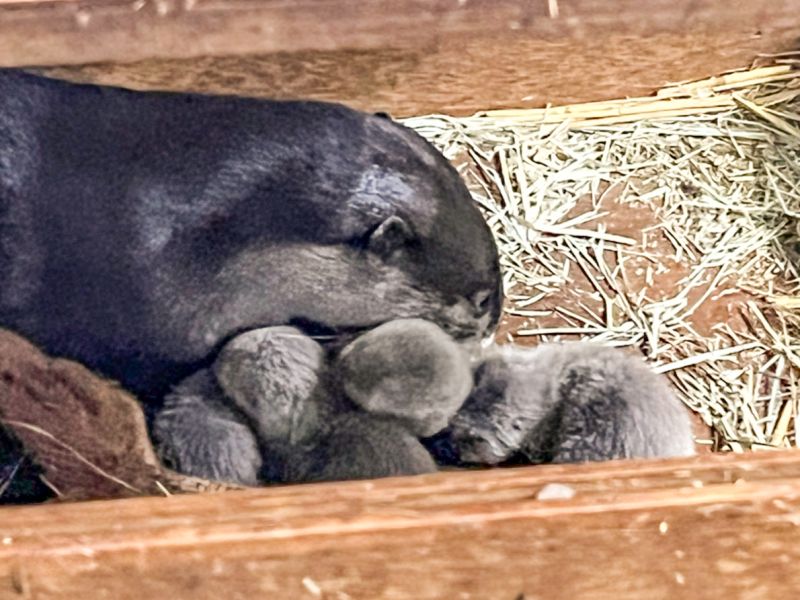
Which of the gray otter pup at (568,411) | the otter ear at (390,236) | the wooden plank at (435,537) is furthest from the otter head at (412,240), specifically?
the wooden plank at (435,537)

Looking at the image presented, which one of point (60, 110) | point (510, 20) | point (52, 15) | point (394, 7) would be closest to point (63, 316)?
point (60, 110)

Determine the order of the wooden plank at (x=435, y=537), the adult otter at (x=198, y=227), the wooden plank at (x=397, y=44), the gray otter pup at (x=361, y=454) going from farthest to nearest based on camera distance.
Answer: the wooden plank at (x=397, y=44) < the adult otter at (x=198, y=227) < the gray otter pup at (x=361, y=454) < the wooden plank at (x=435, y=537)

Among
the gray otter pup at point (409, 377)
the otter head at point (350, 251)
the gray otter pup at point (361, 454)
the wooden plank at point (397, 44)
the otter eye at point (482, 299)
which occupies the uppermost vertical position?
the wooden plank at point (397, 44)

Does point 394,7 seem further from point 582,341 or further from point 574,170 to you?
point 582,341

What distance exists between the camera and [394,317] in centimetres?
119

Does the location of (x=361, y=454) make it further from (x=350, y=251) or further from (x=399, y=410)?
(x=350, y=251)

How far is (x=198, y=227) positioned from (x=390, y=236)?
0.24 metres

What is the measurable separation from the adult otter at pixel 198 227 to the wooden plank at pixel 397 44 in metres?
0.09

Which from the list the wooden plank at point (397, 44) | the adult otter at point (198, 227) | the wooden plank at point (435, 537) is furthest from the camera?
the wooden plank at point (397, 44)

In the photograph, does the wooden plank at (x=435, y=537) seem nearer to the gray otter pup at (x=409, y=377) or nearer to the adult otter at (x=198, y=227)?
the gray otter pup at (x=409, y=377)

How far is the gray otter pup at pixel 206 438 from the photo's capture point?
1.03 meters

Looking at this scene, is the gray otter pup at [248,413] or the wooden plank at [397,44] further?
the wooden plank at [397,44]

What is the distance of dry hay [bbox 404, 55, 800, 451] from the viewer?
131cm

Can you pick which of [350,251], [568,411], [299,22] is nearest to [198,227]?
[350,251]
